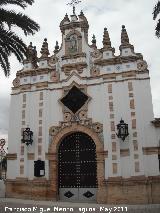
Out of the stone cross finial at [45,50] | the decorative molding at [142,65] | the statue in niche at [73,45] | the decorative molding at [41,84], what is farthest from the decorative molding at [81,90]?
the decorative molding at [142,65]

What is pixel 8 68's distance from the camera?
1466 cm

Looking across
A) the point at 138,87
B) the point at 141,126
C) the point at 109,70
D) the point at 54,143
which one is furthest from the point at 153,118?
the point at 54,143

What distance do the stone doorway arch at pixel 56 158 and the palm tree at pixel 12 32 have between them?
5178mm

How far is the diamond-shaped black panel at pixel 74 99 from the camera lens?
1797cm

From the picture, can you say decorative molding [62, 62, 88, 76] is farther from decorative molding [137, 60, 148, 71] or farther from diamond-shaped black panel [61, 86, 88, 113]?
decorative molding [137, 60, 148, 71]

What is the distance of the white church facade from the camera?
1602 cm

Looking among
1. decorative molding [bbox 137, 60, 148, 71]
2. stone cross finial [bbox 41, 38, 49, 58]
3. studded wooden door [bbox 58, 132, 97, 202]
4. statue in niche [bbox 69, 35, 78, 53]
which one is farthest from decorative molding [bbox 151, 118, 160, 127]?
stone cross finial [bbox 41, 38, 49, 58]

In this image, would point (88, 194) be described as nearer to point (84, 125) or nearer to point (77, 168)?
point (77, 168)

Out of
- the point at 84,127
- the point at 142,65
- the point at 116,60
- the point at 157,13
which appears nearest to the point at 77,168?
the point at 84,127

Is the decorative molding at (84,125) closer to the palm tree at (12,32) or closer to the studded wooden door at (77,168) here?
the studded wooden door at (77,168)

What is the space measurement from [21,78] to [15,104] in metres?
1.82

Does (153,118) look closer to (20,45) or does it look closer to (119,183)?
(119,183)

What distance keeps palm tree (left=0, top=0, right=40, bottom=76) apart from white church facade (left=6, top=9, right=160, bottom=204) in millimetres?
2909

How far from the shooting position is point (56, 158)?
1739 cm
